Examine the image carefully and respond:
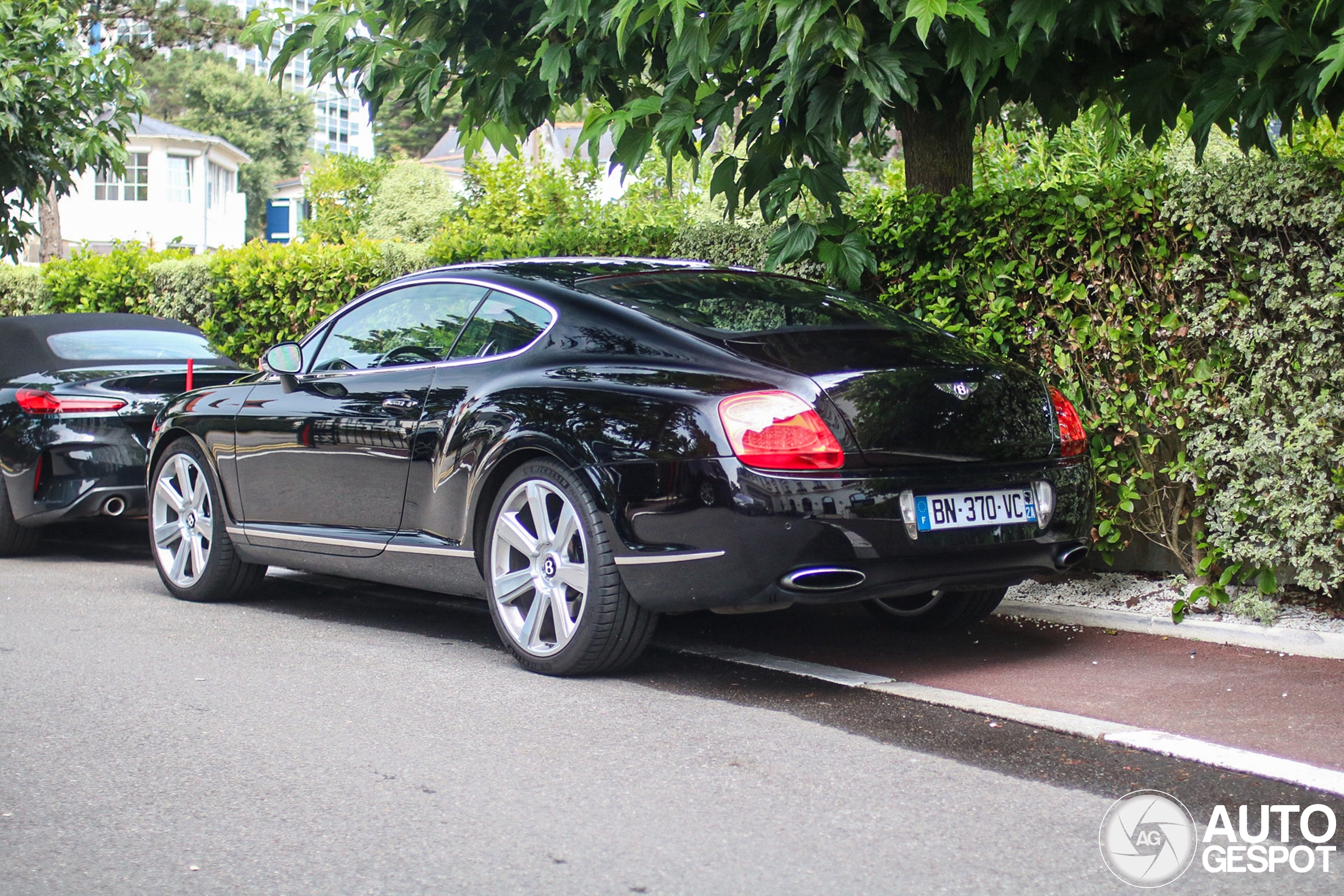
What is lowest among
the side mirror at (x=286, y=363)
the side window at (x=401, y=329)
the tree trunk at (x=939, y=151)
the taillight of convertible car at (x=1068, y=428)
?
the taillight of convertible car at (x=1068, y=428)

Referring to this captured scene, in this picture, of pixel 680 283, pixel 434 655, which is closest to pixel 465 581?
pixel 434 655

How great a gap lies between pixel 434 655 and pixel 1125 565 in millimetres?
3152

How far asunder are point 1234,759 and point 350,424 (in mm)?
3632

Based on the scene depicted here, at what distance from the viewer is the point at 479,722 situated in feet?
15.2

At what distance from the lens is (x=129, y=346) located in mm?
9414

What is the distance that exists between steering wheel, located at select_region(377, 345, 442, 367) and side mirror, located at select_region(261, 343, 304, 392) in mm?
528

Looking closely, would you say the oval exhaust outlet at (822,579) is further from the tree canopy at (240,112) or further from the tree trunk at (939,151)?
the tree canopy at (240,112)

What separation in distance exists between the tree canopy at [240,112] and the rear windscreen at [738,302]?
80470mm

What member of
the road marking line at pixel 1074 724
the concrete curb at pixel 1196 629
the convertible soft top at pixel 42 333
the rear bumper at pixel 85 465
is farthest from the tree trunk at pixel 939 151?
the convertible soft top at pixel 42 333

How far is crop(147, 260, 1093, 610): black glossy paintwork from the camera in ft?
15.5

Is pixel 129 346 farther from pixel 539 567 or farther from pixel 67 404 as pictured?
pixel 539 567

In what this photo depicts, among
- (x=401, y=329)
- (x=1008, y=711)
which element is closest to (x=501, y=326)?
(x=401, y=329)

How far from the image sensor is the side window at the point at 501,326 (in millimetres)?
5578

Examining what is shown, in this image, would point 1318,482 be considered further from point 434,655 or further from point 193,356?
point 193,356
